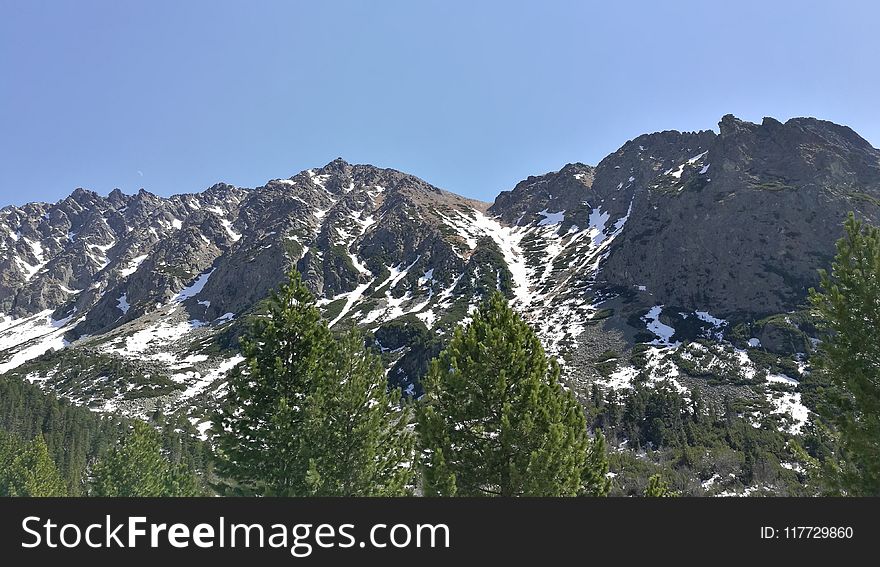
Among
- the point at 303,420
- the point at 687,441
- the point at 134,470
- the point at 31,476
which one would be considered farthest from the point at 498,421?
the point at 687,441

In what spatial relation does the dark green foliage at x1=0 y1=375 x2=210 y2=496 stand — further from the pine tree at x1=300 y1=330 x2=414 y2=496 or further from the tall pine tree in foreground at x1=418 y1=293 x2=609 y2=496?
the tall pine tree in foreground at x1=418 y1=293 x2=609 y2=496

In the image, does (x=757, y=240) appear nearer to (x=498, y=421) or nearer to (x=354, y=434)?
(x=498, y=421)

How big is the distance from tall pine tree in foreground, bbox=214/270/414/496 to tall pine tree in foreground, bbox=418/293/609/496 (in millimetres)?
2793

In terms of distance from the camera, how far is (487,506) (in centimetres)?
805

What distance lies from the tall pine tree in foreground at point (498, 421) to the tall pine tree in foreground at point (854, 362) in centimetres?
704

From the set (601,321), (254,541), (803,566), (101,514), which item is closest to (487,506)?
(254,541)

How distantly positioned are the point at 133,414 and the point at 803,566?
595 ft

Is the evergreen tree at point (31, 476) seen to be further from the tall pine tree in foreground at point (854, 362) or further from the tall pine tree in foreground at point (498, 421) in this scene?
the tall pine tree in foreground at point (854, 362)

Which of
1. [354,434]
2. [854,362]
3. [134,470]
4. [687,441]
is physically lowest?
[134,470]

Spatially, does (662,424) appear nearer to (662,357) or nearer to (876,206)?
(662,357)

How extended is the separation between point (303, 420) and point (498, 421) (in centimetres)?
698

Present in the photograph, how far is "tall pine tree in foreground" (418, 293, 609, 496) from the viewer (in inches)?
575

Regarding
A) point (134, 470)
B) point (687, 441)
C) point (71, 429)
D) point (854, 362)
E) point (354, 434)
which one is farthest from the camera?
point (71, 429)

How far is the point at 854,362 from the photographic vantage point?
13.1 m
